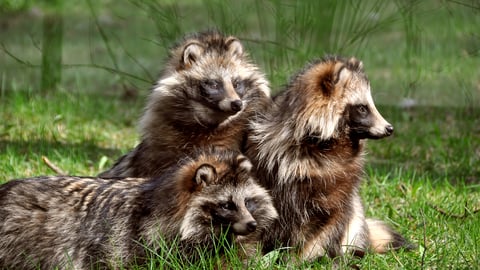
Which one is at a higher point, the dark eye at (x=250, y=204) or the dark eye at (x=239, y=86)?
the dark eye at (x=239, y=86)

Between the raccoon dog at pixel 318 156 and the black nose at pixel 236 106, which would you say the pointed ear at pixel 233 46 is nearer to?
the black nose at pixel 236 106

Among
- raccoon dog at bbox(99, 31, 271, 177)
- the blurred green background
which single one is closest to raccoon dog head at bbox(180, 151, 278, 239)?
raccoon dog at bbox(99, 31, 271, 177)

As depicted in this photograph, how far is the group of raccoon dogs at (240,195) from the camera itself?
15.7ft

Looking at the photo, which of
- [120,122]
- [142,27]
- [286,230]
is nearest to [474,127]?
[120,122]

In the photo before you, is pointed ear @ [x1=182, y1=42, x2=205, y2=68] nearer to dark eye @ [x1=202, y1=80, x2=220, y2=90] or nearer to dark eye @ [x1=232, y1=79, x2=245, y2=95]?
dark eye @ [x1=202, y1=80, x2=220, y2=90]

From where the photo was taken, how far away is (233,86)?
6.09m

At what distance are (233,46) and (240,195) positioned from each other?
1734mm

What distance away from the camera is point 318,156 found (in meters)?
5.22

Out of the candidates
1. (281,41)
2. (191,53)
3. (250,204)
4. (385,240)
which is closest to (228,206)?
(250,204)

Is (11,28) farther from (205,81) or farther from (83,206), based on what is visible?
(83,206)

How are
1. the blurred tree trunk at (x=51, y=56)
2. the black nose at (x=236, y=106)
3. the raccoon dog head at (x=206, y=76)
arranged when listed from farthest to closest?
the blurred tree trunk at (x=51, y=56) < the raccoon dog head at (x=206, y=76) < the black nose at (x=236, y=106)

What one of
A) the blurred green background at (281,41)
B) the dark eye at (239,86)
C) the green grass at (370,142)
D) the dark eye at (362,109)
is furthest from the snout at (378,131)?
the blurred green background at (281,41)

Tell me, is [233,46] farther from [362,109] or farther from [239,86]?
[362,109]

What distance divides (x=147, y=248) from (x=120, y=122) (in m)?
4.22
